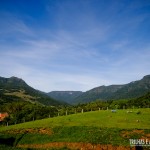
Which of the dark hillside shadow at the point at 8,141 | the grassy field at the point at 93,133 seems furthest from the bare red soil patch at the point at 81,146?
the dark hillside shadow at the point at 8,141

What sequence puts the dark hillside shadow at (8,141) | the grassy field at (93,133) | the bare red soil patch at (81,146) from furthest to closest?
the dark hillside shadow at (8,141), the grassy field at (93,133), the bare red soil patch at (81,146)

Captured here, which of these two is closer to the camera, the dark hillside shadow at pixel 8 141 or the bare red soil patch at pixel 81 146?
the bare red soil patch at pixel 81 146

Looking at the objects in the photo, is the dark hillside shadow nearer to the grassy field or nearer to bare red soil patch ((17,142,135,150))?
the grassy field

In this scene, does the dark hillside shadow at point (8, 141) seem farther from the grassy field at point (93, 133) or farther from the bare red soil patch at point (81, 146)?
the bare red soil patch at point (81, 146)

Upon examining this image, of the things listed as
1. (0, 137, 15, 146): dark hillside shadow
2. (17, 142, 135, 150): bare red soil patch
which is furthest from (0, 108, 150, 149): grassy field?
(17, 142, 135, 150): bare red soil patch

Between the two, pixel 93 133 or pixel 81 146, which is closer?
pixel 81 146

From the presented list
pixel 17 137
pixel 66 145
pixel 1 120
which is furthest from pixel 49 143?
pixel 1 120

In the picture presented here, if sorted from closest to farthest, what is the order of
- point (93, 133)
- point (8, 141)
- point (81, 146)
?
1. point (81, 146)
2. point (93, 133)
3. point (8, 141)

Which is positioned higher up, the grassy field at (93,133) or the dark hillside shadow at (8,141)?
the grassy field at (93,133)

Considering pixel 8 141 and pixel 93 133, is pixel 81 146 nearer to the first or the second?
pixel 93 133

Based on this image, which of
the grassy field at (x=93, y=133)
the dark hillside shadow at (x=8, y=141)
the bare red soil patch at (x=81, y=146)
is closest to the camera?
the bare red soil patch at (x=81, y=146)

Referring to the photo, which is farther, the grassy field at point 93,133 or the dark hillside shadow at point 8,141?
the dark hillside shadow at point 8,141

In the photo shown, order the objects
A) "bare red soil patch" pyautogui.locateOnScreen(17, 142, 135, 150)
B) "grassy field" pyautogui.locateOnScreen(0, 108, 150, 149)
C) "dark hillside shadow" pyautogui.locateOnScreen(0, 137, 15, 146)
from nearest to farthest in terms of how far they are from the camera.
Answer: "bare red soil patch" pyautogui.locateOnScreen(17, 142, 135, 150) → "grassy field" pyautogui.locateOnScreen(0, 108, 150, 149) → "dark hillside shadow" pyautogui.locateOnScreen(0, 137, 15, 146)

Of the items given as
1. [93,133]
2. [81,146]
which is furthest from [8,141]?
[93,133]
